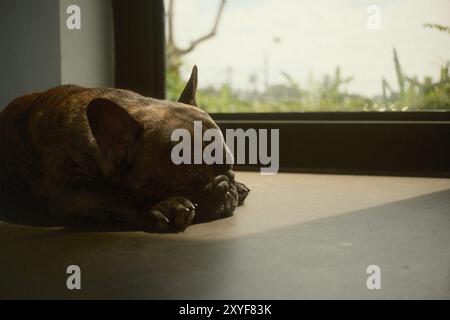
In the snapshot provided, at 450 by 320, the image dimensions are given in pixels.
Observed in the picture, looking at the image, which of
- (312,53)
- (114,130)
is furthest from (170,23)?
(114,130)

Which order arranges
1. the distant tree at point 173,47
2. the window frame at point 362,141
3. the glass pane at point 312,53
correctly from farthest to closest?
the distant tree at point 173,47 < the glass pane at point 312,53 < the window frame at point 362,141

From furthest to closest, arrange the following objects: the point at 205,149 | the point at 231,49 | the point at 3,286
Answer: the point at 231,49 < the point at 205,149 < the point at 3,286

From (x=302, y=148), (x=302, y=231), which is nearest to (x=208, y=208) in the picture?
(x=302, y=231)

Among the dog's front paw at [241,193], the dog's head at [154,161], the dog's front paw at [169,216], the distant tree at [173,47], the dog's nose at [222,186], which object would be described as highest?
the distant tree at [173,47]

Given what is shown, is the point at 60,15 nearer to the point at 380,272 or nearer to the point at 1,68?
the point at 1,68

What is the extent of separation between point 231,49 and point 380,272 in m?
2.83

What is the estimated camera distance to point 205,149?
1.88m

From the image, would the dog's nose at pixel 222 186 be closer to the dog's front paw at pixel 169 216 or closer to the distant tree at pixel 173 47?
the dog's front paw at pixel 169 216

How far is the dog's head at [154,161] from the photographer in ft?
5.86

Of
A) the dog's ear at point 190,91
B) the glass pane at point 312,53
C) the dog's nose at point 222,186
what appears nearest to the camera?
the dog's nose at point 222,186

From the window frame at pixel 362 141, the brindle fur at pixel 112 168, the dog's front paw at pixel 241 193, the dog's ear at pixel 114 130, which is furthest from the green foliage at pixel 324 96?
the dog's ear at pixel 114 130

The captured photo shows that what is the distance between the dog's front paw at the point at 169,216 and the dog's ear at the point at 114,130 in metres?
0.24

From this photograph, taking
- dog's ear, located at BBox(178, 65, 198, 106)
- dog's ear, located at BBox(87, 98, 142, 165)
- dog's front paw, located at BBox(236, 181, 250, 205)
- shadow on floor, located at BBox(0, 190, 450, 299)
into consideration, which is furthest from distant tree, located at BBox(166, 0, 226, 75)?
shadow on floor, located at BBox(0, 190, 450, 299)

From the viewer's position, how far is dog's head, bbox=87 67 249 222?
179 cm
